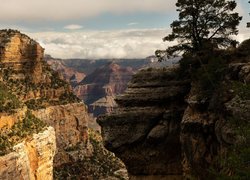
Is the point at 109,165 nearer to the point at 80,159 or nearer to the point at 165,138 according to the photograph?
the point at 80,159

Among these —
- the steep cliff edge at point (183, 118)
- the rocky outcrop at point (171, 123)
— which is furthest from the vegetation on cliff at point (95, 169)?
the steep cliff edge at point (183, 118)

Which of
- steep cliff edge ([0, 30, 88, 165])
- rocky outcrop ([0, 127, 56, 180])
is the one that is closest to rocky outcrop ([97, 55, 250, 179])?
rocky outcrop ([0, 127, 56, 180])

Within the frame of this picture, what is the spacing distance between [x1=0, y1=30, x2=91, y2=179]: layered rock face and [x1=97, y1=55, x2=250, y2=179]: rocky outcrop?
224ft

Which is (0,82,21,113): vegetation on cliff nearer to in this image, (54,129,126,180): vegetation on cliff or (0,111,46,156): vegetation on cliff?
(0,111,46,156): vegetation on cliff

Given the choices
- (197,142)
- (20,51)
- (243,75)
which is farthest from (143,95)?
(20,51)

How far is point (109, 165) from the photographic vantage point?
131 m

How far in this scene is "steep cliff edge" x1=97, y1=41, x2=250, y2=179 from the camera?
3284cm

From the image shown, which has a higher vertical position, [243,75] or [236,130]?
[243,75]

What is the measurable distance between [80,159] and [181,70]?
93.7m

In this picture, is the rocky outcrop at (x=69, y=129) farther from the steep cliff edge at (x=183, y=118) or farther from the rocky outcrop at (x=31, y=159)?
the steep cliff edge at (x=183, y=118)

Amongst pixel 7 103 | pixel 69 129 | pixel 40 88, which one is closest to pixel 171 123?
pixel 7 103

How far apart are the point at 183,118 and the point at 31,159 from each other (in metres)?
50.0

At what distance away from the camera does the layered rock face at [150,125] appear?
41.3 meters

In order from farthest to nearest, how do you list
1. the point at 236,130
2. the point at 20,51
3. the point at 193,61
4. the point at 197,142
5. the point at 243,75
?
the point at 20,51 < the point at 193,61 < the point at 197,142 < the point at 243,75 < the point at 236,130
